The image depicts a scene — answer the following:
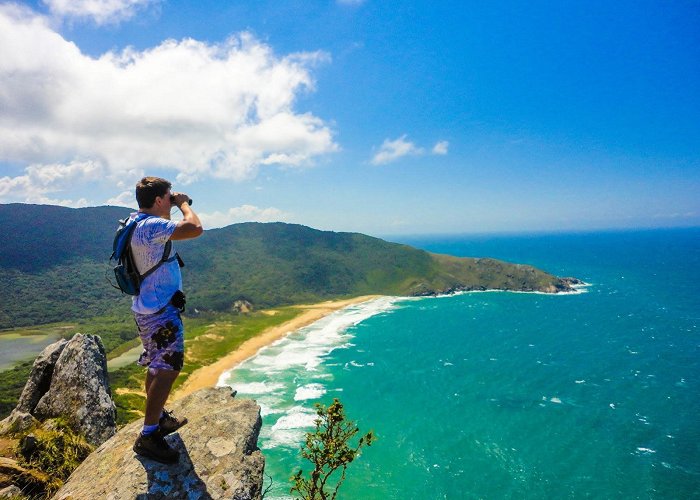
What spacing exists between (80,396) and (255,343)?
96.7 metres

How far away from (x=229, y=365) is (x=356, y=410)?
39.8m

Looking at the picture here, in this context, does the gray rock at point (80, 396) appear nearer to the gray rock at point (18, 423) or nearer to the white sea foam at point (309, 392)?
the gray rock at point (18, 423)

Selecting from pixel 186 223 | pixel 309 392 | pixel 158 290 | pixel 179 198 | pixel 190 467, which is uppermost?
pixel 179 198

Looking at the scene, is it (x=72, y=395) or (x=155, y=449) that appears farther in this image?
(x=72, y=395)

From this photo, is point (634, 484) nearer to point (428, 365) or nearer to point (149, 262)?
point (428, 365)

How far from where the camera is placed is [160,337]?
6398 mm

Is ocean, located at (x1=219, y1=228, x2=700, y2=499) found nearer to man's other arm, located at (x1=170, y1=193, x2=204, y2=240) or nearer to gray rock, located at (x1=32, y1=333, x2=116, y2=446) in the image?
gray rock, located at (x1=32, y1=333, x2=116, y2=446)

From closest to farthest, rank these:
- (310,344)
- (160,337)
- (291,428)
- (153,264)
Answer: (153,264)
(160,337)
(291,428)
(310,344)

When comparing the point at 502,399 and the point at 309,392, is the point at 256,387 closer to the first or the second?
the point at 309,392

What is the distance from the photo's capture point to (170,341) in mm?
6469

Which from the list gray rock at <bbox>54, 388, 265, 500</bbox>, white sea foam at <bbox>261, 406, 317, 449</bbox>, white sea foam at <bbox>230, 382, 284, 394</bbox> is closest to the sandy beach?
white sea foam at <bbox>230, 382, 284, 394</bbox>

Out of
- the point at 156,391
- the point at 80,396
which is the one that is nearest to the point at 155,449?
the point at 156,391

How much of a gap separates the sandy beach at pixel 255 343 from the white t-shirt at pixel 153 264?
188 feet

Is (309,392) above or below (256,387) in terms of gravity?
above
